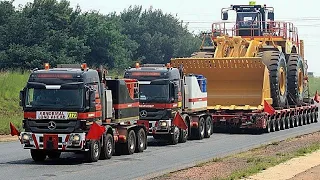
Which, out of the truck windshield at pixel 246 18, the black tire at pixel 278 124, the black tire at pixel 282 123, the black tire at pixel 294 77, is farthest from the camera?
the truck windshield at pixel 246 18

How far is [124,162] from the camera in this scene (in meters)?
24.8

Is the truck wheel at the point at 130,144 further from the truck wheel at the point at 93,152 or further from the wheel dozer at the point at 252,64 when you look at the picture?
the wheel dozer at the point at 252,64

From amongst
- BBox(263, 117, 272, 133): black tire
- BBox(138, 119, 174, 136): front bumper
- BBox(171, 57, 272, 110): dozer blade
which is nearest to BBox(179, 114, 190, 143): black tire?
BBox(138, 119, 174, 136): front bumper

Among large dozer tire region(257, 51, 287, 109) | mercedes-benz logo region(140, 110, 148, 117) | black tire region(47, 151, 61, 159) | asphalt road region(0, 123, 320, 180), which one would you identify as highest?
large dozer tire region(257, 51, 287, 109)

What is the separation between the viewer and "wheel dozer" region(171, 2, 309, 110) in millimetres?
39281

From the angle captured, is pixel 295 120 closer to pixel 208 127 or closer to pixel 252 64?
pixel 252 64

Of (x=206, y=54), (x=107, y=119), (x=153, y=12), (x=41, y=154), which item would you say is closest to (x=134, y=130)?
(x=107, y=119)

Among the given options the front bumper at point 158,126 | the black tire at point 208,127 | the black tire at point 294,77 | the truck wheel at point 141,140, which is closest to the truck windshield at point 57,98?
the truck wheel at point 141,140

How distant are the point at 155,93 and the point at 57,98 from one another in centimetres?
734

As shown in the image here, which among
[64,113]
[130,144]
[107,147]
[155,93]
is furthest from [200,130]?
[64,113]

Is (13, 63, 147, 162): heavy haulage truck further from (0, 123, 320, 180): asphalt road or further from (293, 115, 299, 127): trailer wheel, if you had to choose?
(293, 115, 299, 127): trailer wheel

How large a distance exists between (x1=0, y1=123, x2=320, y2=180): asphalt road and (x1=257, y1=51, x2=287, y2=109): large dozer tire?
6.14 m

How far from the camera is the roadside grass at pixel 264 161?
20.7m

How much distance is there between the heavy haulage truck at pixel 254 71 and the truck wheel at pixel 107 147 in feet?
→ 43.6
